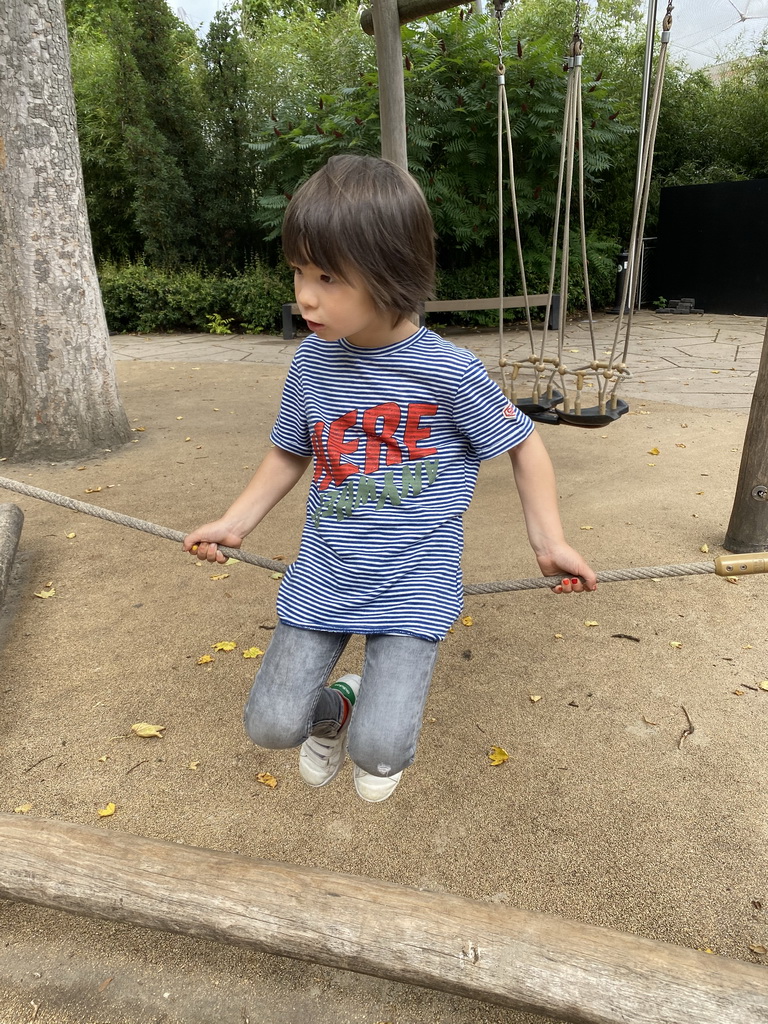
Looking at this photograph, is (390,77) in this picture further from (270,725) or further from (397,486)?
(270,725)

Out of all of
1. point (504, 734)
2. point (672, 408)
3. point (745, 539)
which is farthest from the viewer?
point (672, 408)

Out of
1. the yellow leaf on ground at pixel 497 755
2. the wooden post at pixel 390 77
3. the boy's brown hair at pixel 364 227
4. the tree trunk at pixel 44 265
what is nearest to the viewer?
the boy's brown hair at pixel 364 227

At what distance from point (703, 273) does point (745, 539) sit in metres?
9.62

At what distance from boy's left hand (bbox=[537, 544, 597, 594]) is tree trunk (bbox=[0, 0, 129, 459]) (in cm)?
421

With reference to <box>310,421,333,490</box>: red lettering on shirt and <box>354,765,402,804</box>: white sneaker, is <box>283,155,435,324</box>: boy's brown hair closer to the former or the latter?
<box>310,421,333,490</box>: red lettering on shirt

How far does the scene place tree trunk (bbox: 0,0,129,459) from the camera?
485cm

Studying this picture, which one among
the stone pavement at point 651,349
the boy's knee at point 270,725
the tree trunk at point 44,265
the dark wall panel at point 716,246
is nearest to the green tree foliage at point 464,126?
the stone pavement at point 651,349

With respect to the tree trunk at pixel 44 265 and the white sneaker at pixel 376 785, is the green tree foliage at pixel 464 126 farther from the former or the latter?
the white sneaker at pixel 376 785

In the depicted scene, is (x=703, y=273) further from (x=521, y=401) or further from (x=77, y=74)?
(x=77, y=74)

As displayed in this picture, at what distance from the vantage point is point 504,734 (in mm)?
2543

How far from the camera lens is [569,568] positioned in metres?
1.81

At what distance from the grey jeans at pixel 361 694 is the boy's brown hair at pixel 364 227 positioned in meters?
0.73

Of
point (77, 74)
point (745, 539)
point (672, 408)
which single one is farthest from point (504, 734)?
point (77, 74)

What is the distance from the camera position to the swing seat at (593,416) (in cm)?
367
